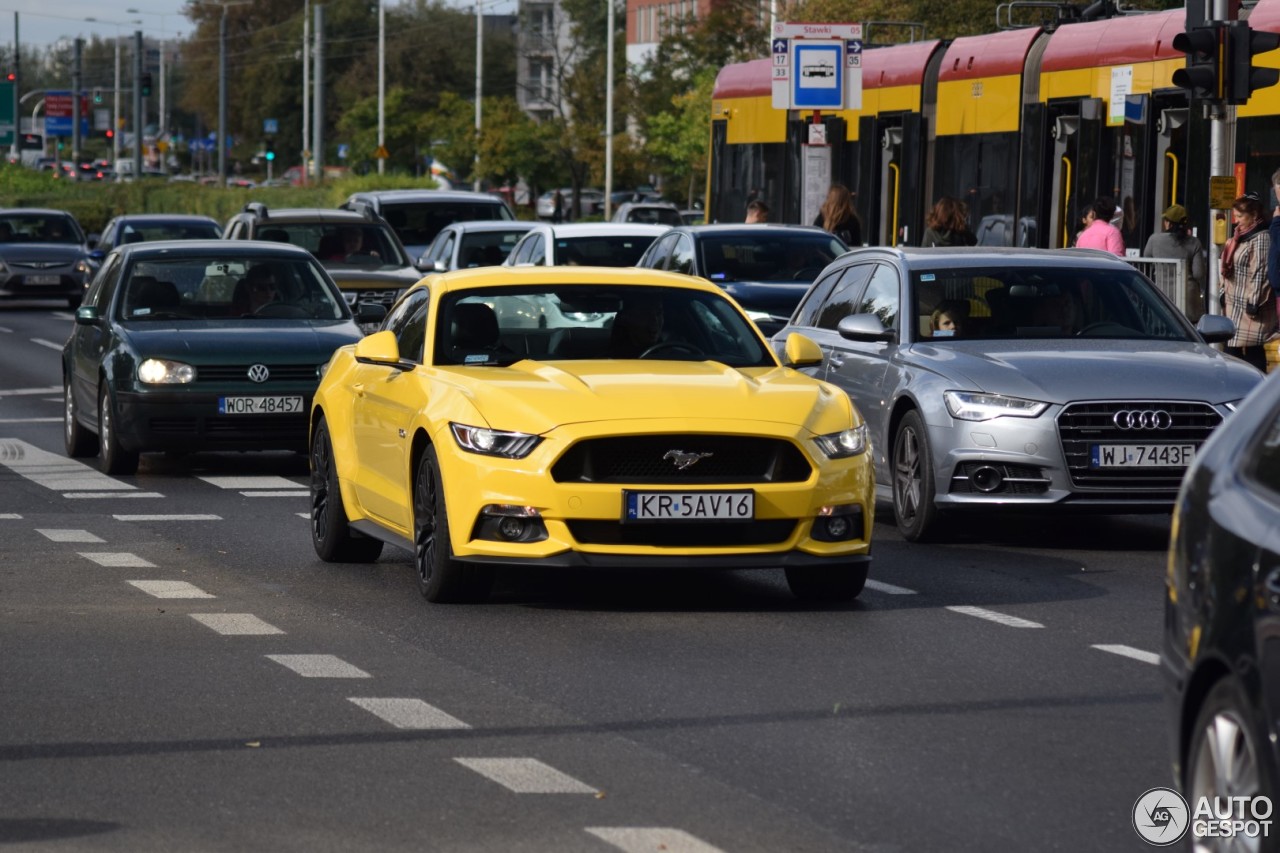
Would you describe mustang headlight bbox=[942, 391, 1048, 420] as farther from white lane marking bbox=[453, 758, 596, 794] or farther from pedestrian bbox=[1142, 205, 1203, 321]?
pedestrian bbox=[1142, 205, 1203, 321]

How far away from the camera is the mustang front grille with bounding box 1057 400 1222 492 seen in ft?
40.7

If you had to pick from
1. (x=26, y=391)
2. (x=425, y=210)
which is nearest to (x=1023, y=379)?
(x=26, y=391)

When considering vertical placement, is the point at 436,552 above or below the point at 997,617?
above

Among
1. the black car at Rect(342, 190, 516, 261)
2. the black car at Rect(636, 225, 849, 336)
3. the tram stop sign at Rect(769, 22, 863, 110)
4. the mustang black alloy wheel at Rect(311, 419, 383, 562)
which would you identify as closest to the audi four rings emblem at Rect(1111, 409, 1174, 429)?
the mustang black alloy wheel at Rect(311, 419, 383, 562)

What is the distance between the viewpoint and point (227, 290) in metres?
17.9

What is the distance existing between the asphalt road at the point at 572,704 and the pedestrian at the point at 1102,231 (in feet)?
27.1

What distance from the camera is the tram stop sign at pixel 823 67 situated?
26578mm

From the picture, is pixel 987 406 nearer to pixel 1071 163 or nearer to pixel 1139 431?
Result: pixel 1139 431

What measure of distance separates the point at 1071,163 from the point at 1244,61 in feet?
21.5

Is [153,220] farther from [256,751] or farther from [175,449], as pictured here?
[256,751]

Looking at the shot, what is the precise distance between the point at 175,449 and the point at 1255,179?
919 centimetres

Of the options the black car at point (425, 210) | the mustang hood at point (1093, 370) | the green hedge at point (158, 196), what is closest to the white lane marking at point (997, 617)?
the mustang hood at point (1093, 370)

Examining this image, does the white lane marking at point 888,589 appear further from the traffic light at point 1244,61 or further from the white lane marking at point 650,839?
the traffic light at point 1244,61

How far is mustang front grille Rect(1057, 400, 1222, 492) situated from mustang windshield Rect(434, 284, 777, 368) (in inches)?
71.8
